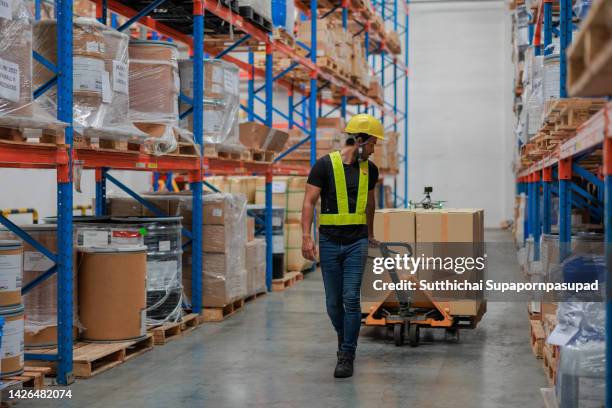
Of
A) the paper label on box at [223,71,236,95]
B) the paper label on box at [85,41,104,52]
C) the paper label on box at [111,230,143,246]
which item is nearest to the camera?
the paper label on box at [85,41,104,52]

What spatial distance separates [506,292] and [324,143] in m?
4.46

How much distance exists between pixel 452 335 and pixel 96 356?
3.24m

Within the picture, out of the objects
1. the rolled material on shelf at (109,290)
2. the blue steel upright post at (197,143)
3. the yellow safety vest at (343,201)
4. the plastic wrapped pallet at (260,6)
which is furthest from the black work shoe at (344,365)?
the plastic wrapped pallet at (260,6)

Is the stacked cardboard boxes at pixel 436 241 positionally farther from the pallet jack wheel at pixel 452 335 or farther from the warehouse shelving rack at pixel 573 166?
the warehouse shelving rack at pixel 573 166

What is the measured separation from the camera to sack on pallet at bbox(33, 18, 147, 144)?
230 inches

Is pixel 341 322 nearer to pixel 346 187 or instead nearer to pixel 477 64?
pixel 346 187

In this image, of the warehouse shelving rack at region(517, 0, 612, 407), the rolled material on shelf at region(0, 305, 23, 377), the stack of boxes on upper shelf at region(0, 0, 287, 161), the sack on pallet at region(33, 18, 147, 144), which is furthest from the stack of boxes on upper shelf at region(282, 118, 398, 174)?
the rolled material on shelf at region(0, 305, 23, 377)

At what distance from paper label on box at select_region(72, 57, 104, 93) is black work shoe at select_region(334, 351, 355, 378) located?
8.65 ft

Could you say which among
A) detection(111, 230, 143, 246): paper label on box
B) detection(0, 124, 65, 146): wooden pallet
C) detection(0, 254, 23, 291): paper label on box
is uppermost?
detection(0, 124, 65, 146): wooden pallet

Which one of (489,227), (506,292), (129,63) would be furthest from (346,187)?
(489,227)

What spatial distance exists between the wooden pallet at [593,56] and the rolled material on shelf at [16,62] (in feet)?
10.7

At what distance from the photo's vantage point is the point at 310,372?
6035 mm

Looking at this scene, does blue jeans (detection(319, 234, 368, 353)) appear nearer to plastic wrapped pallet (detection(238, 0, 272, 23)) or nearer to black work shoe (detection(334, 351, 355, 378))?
black work shoe (detection(334, 351, 355, 378))

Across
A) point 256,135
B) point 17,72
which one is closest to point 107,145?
point 17,72
